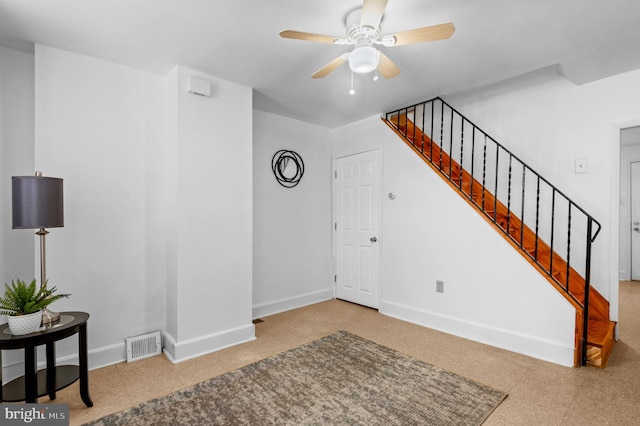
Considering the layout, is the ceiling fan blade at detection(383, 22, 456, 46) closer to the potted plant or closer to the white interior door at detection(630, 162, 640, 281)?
the potted plant

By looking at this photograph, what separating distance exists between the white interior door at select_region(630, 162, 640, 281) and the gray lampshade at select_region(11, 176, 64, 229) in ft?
27.6

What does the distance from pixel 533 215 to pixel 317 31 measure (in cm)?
294

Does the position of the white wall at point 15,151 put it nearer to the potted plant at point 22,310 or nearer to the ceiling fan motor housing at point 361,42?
the potted plant at point 22,310

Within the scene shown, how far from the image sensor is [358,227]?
448cm

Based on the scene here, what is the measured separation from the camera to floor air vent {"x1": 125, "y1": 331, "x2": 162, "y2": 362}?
280cm

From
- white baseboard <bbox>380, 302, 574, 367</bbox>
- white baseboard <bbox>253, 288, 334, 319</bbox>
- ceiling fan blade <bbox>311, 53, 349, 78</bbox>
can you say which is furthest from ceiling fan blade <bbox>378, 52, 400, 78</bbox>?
white baseboard <bbox>253, 288, 334, 319</bbox>

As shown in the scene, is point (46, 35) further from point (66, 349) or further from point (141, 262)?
point (66, 349)

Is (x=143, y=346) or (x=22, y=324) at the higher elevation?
(x=22, y=324)

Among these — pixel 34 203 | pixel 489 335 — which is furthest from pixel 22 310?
pixel 489 335

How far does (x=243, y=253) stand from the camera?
10.6ft

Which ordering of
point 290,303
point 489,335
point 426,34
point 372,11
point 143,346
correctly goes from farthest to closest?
point 290,303 → point 489,335 → point 143,346 → point 426,34 → point 372,11

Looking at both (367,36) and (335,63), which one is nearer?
(367,36)

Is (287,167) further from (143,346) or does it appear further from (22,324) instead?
(22,324)

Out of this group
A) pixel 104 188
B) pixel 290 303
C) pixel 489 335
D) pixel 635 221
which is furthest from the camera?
pixel 635 221
